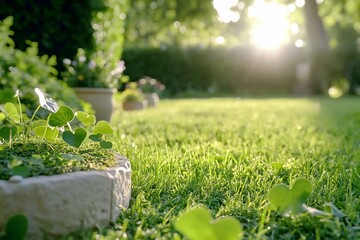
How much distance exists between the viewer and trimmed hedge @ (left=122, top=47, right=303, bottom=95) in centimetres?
1466

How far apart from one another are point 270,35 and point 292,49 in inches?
735

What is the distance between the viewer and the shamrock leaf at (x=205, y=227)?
3.50 ft

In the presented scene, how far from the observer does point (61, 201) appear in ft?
4.17

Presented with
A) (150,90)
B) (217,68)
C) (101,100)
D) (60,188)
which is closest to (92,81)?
(101,100)

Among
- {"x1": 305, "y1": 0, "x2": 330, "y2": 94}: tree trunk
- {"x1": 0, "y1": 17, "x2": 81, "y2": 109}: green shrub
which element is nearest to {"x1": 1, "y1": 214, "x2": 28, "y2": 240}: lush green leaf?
{"x1": 0, "y1": 17, "x2": 81, "y2": 109}: green shrub

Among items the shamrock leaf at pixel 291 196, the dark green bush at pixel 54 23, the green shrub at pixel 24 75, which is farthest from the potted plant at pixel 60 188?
the dark green bush at pixel 54 23

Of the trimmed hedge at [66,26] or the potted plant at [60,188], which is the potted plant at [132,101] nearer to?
the trimmed hedge at [66,26]

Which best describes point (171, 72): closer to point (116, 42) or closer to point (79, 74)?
point (116, 42)

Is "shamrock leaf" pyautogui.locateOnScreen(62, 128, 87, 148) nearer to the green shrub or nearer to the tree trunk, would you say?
the green shrub

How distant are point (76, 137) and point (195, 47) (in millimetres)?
14185

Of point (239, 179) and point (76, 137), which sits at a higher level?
point (76, 137)

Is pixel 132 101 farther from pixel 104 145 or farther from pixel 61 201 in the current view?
pixel 61 201

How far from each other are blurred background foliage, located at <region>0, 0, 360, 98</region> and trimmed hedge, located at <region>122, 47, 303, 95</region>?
4 cm

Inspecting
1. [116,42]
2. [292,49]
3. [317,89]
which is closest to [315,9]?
[292,49]
